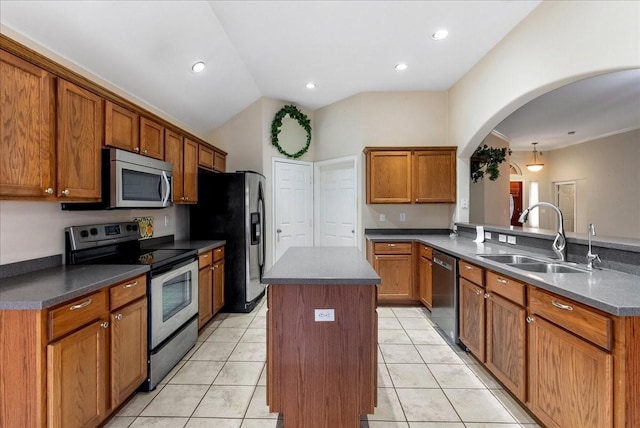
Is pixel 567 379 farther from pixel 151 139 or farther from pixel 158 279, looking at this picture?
pixel 151 139

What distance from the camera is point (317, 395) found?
180cm

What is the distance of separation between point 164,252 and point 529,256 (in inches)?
125

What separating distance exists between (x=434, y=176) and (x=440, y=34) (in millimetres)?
1784

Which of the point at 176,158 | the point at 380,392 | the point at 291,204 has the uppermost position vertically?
the point at 176,158

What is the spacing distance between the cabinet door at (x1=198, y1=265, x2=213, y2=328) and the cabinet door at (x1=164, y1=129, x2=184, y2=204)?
2.65 feet

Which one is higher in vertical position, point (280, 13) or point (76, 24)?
point (280, 13)

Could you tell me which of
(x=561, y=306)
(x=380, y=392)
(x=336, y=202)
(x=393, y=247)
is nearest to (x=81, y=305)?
(x=380, y=392)

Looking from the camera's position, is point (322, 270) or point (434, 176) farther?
point (434, 176)

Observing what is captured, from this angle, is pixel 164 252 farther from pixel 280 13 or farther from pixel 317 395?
pixel 280 13

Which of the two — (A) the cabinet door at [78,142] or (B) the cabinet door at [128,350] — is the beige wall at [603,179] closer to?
(B) the cabinet door at [128,350]

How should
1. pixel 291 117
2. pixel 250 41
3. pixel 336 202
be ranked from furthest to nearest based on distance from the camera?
1. pixel 336 202
2. pixel 291 117
3. pixel 250 41

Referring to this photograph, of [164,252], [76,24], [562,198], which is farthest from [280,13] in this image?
[562,198]

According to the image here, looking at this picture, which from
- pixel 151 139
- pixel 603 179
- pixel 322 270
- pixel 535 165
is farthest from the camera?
pixel 535 165

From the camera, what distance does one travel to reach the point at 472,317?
267 centimetres
